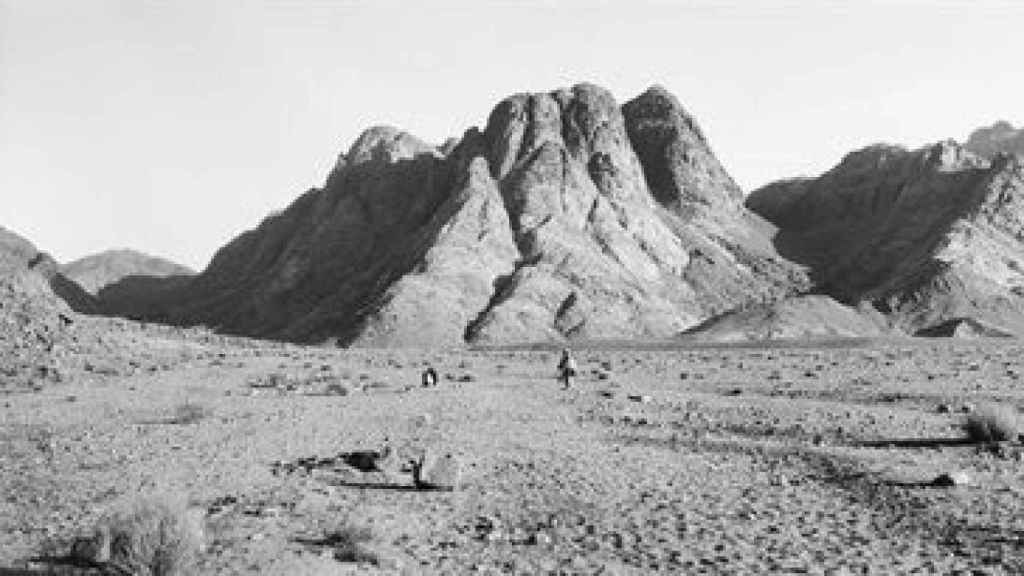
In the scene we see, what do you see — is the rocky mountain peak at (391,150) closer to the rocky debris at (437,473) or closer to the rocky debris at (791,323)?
the rocky debris at (791,323)

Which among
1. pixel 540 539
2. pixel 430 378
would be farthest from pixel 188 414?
pixel 540 539

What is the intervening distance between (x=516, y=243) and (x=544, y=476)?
120805 mm

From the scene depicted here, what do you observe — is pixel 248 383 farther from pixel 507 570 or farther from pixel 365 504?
pixel 507 570

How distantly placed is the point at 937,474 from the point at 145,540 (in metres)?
13.9

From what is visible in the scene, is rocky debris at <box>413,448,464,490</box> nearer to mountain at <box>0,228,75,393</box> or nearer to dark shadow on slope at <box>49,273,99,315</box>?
mountain at <box>0,228,75,393</box>

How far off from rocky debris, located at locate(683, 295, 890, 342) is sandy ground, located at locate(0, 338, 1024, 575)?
214 feet

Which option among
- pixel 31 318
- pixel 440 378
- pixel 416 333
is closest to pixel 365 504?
pixel 440 378

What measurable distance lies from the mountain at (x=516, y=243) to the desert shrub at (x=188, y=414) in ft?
275

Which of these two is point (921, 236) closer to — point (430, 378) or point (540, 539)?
point (430, 378)

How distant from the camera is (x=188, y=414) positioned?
105 ft

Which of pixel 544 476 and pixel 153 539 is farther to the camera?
pixel 544 476

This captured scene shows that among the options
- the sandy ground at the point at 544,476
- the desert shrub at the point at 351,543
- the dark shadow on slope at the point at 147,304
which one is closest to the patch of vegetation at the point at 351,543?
the desert shrub at the point at 351,543

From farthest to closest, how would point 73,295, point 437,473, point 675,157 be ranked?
point 73,295 < point 675,157 < point 437,473

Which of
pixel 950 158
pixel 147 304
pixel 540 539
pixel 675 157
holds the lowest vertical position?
pixel 540 539
